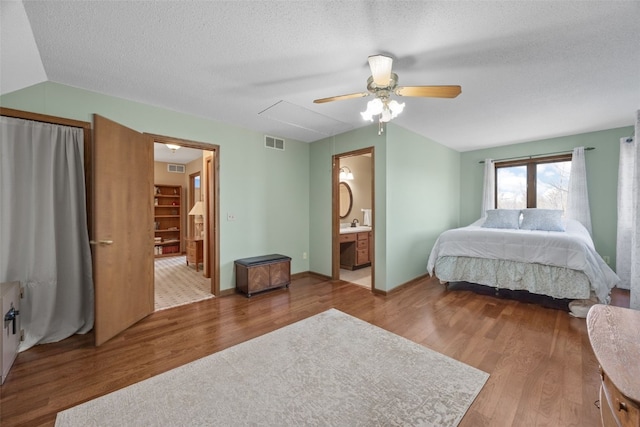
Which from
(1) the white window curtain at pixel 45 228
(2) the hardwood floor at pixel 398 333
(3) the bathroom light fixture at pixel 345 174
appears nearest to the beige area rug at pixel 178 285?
(2) the hardwood floor at pixel 398 333

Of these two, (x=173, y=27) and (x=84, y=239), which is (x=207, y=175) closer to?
(x=84, y=239)

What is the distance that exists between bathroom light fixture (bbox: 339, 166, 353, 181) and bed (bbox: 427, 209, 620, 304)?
248cm

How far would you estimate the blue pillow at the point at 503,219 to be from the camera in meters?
4.17

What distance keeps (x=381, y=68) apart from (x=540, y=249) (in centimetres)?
307

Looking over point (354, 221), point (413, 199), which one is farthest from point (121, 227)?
point (354, 221)

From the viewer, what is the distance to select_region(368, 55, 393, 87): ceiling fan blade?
1745 mm

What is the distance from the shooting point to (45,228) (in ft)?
7.59

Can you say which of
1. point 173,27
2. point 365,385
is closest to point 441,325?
point 365,385

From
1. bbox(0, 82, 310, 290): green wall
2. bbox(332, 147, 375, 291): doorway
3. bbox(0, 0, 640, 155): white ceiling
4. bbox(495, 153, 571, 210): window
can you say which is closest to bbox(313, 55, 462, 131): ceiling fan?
bbox(0, 0, 640, 155): white ceiling

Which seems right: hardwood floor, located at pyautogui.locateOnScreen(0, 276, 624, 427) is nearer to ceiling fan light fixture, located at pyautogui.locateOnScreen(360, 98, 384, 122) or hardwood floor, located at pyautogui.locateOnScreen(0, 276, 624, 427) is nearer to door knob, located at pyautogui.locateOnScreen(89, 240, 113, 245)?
door knob, located at pyautogui.locateOnScreen(89, 240, 113, 245)

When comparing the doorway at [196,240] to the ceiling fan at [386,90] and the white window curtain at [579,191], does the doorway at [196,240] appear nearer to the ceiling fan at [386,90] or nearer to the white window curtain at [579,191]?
the ceiling fan at [386,90]

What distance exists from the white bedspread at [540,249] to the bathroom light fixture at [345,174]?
2471mm

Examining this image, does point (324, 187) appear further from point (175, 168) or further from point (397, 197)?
point (175, 168)

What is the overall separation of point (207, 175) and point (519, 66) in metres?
4.29
